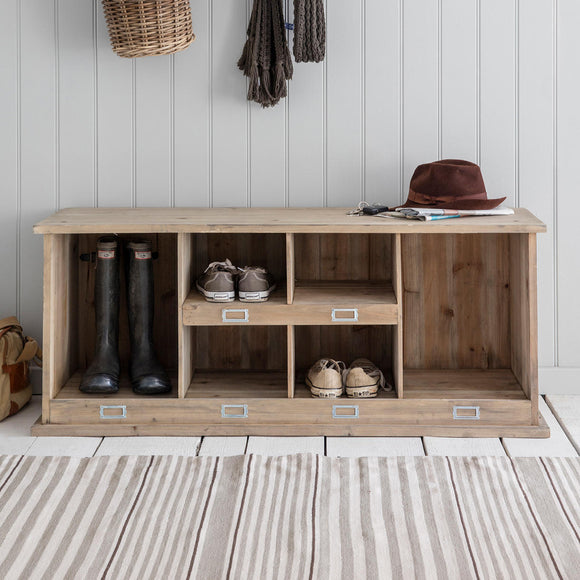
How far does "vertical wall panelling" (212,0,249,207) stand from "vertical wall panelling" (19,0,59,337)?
56 cm

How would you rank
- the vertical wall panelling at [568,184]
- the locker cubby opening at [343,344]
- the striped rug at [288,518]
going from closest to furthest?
the striped rug at [288,518] → the vertical wall panelling at [568,184] → the locker cubby opening at [343,344]

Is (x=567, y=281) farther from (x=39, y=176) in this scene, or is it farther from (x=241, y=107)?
(x=39, y=176)

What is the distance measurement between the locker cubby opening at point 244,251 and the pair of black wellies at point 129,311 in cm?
22

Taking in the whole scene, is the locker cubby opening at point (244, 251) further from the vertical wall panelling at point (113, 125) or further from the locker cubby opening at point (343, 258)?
the vertical wall panelling at point (113, 125)

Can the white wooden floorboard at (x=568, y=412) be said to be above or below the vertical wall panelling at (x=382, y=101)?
below

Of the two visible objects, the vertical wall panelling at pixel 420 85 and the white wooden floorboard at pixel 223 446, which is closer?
the white wooden floorboard at pixel 223 446

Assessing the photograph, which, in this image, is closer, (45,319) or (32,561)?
(32,561)

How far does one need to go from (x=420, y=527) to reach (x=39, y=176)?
5.86ft

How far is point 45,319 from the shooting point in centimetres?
245

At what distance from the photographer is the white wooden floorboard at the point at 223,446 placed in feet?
7.63

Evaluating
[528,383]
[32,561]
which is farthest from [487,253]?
[32,561]

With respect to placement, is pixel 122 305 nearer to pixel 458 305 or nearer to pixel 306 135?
pixel 306 135

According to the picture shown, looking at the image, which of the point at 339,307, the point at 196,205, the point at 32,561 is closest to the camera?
the point at 32,561

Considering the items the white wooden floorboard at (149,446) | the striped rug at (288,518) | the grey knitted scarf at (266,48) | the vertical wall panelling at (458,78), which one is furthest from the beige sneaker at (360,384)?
the grey knitted scarf at (266,48)
